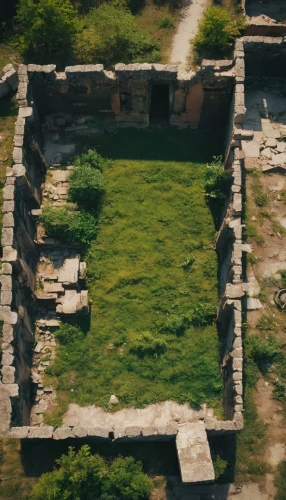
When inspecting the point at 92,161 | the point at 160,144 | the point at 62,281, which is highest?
the point at 160,144

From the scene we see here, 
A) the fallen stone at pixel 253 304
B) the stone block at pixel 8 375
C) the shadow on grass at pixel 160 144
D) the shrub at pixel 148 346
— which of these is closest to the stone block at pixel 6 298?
the stone block at pixel 8 375

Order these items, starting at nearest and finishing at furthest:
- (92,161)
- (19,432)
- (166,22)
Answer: (19,432)
(92,161)
(166,22)

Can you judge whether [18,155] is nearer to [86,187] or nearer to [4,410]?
[86,187]

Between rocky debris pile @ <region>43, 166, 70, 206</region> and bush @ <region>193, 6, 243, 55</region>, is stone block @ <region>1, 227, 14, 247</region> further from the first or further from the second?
bush @ <region>193, 6, 243, 55</region>

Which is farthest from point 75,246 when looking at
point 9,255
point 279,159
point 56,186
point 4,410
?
point 279,159

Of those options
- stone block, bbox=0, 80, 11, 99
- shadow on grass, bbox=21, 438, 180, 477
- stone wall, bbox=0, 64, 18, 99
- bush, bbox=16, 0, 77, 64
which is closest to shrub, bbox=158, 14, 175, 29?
bush, bbox=16, 0, 77, 64
